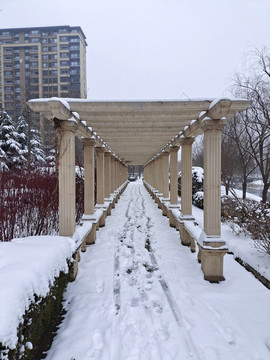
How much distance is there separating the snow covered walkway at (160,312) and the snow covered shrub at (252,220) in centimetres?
83

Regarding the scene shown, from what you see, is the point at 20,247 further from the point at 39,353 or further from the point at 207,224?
the point at 207,224

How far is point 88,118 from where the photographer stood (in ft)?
14.1

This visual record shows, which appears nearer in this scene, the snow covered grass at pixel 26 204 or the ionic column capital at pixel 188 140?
the snow covered grass at pixel 26 204

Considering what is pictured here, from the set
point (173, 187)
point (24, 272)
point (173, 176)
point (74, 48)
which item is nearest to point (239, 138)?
point (173, 176)

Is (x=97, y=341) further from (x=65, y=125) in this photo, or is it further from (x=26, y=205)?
(x=26, y=205)

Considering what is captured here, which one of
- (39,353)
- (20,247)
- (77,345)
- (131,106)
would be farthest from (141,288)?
(131,106)

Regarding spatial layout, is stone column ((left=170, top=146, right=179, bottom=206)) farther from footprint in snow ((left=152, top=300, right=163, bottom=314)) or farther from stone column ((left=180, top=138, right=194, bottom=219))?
footprint in snow ((left=152, top=300, right=163, bottom=314))

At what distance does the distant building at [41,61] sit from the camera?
44.4 meters

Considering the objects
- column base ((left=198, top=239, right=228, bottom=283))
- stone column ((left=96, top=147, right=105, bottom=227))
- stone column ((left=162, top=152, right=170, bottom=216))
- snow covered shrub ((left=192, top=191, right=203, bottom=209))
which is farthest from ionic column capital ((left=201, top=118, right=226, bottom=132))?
snow covered shrub ((left=192, top=191, right=203, bottom=209))

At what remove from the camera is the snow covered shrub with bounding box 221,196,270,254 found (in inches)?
181

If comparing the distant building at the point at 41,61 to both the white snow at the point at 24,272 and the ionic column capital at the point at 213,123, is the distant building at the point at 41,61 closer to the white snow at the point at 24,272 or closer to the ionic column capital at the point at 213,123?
the ionic column capital at the point at 213,123

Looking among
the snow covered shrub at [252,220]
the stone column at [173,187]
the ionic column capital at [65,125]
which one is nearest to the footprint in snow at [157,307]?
the snow covered shrub at [252,220]

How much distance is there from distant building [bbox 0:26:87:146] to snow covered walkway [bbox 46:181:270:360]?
1794 inches

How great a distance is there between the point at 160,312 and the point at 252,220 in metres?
3.30
